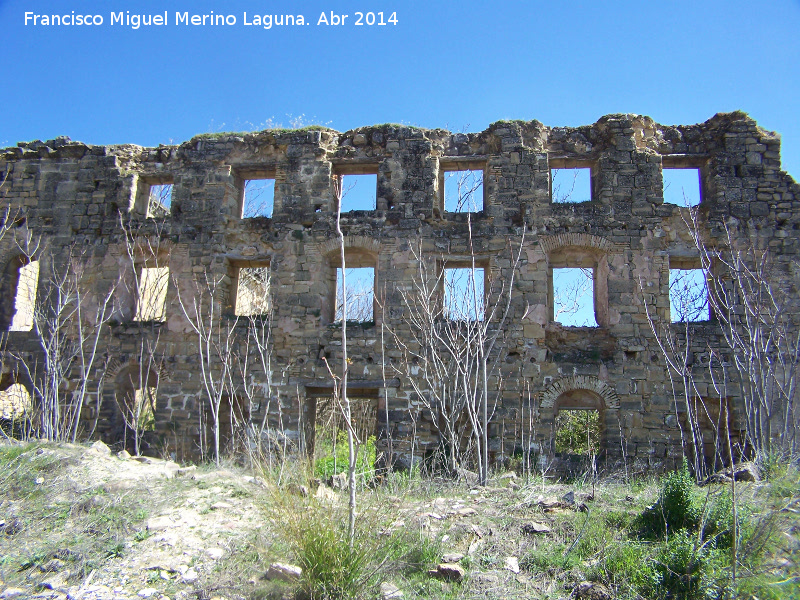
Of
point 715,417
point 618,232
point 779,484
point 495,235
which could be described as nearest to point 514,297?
point 495,235

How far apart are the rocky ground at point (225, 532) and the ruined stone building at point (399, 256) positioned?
111 inches

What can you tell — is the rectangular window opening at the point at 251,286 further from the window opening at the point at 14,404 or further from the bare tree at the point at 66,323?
the window opening at the point at 14,404

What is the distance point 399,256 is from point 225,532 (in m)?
6.45

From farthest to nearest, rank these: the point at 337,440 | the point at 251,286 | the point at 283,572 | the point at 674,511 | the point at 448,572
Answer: the point at 251,286
the point at 337,440
the point at 674,511
the point at 448,572
the point at 283,572

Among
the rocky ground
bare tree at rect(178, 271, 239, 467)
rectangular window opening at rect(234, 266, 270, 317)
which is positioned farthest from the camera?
rectangular window opening at rect(234, 266, 270, 317)

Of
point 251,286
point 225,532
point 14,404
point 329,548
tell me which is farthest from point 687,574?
point 251,286

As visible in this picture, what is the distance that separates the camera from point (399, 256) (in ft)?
38.2

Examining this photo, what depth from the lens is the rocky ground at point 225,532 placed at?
5391 millimetres

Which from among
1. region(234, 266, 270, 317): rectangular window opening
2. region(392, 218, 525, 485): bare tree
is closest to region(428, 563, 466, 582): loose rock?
region(392, 218, 525, 485): bare tree

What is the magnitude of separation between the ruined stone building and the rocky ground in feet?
9.27

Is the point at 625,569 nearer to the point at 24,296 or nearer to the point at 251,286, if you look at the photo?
the point at 251,286

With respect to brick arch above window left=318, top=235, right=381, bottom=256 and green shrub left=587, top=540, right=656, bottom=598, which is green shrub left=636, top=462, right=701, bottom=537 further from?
brick arch above window left=318, top=235, right=381, bottom=256

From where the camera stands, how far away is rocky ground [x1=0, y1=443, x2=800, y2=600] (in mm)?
5391

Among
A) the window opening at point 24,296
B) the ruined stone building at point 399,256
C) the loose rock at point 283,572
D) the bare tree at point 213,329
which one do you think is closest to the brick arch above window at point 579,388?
the ruined stone building at point 399,256
